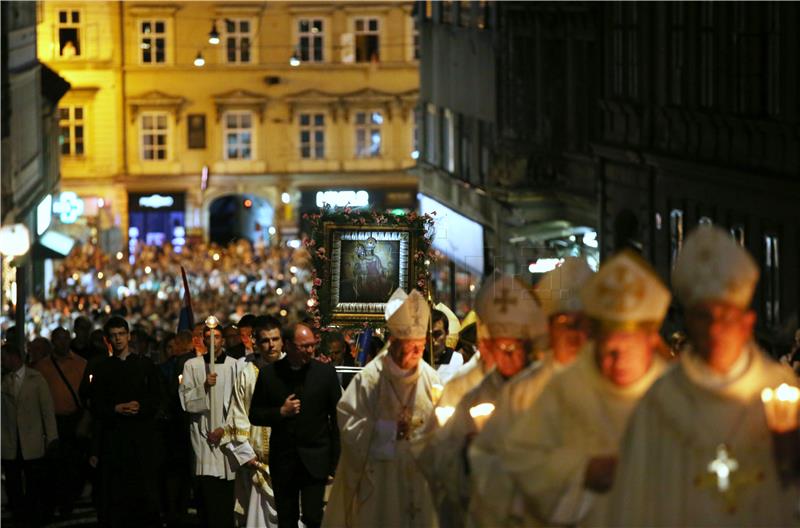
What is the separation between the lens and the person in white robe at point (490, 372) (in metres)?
Answer: 11.7

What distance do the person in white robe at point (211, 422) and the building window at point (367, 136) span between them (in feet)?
205

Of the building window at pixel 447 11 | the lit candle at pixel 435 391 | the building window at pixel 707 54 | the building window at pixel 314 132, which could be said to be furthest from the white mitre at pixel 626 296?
the building window at pixel 314 132

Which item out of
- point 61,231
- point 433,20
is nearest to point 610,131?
point 433,20

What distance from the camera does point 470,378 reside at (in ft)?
42.0

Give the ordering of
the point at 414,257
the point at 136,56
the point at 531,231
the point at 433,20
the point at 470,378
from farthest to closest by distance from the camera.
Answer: the point at 136,56 → the point at 433,20 → the point at 531,231 → the point at 414,257 → the point at 470,378

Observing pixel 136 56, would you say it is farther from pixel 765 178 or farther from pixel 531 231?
pixel 765 178

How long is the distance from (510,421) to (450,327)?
28.9 feet

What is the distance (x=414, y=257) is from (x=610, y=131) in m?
21.5

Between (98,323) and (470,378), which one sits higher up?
(470,378)

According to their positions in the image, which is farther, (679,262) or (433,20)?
(433,20)

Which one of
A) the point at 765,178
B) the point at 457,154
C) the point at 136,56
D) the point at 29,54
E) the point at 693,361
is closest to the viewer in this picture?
the point at 693,361

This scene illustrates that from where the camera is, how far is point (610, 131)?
40.8 m

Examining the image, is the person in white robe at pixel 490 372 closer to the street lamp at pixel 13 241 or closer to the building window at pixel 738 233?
the street lamp at pixel 13 241

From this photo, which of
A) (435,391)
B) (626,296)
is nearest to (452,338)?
(435,391)
